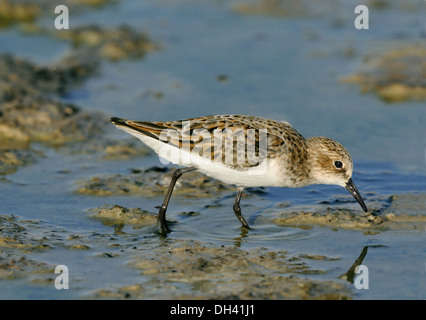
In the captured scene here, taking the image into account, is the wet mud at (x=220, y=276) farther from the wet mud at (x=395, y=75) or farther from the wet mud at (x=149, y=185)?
the wet mud at (x=395, y=75)

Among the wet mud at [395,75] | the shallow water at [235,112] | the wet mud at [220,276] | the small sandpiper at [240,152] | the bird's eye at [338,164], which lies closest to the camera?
the wet mud at [220,276]

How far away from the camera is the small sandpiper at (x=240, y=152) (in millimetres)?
8414

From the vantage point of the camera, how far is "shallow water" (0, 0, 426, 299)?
769 cm

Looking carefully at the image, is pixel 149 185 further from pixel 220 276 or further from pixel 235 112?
pixel 235 112

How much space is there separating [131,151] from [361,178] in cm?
353

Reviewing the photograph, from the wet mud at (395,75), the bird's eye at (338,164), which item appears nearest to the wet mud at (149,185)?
the bird's eye at (338,164)

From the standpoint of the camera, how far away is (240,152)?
8.37 metres

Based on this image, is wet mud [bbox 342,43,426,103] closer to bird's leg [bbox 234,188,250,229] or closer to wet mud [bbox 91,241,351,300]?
bird's leg [bbox 234,188,250,229]

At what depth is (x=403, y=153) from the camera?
11.1 metres

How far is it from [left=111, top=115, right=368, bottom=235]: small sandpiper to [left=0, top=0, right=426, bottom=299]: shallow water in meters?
0.62

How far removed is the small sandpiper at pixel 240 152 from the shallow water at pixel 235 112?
621 millimetres

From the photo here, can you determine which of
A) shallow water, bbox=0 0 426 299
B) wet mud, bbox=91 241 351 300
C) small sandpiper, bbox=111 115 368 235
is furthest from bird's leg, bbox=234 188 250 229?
wet mud, bbox=91 241 351 300

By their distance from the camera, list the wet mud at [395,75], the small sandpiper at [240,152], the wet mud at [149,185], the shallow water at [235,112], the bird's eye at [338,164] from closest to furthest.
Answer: the shallow water at [235,112] < the small sandpiper at [240,152] < the bird's eye at [338,164] < the wet mud at [149,185] < the wet mud at [395,75]
